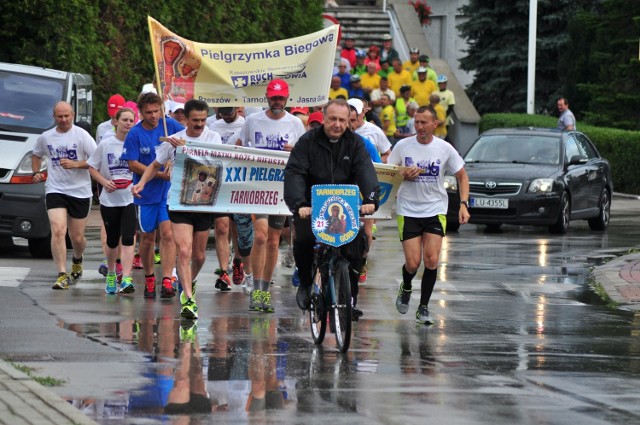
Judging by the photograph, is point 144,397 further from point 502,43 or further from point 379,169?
point 502,43

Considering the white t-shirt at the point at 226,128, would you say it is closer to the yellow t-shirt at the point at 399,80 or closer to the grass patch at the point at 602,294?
the grass patch at the point at 602,294

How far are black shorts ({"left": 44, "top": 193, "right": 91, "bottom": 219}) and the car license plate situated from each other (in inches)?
351

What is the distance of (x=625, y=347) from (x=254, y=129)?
4266 mm

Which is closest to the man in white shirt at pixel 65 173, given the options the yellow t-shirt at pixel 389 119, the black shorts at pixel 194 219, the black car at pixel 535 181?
the black shorts at pixel 194 219

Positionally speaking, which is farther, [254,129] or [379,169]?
[254,129]

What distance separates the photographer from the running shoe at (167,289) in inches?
568

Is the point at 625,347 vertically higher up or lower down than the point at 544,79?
lower down

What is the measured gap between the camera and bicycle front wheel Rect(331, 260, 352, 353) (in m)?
11.1

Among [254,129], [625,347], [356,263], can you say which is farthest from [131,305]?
[625,347]

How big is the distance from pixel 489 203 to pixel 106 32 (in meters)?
7.07

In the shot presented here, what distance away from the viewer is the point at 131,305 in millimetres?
13938

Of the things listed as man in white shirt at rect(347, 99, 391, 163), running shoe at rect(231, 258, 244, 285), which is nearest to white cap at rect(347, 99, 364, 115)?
man in white shirt at rect(347, 99, 391, 163)

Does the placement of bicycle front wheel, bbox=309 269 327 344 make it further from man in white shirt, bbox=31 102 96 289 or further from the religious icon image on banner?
man in white shirt, bbox=31 102 96 289

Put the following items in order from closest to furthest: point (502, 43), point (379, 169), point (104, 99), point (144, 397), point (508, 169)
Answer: point (144, 397)
point (379, 169)
point (508, 169)
point (104, 99)
point (502, 43)
